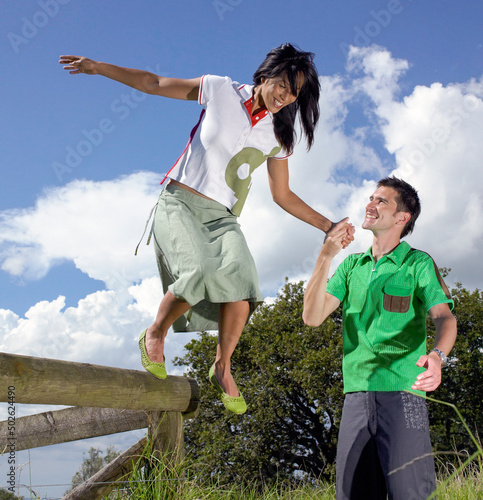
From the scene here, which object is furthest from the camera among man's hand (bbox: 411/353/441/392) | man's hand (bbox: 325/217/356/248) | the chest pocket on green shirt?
man's hand (bbox: 325/217/356/248)

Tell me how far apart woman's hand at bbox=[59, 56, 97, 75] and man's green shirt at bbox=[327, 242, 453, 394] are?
1800 millimetres

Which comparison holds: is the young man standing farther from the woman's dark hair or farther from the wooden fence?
the wooden fence

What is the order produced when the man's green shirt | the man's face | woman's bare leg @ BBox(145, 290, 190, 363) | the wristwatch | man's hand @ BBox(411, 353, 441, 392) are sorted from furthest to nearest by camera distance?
woman's bare leg @ BBox(145, 290, 190, 363) < the man's face < the man's green shirt < the wristwatch < man's hand @ BBox(411, 353, 441, 392)

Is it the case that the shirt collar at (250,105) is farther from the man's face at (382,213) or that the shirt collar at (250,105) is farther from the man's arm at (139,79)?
the man's face at (382,213)

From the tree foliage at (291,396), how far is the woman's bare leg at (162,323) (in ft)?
37.5

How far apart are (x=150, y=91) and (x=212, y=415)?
12956mm

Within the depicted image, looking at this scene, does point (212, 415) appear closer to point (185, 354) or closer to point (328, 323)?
point (185, 354)

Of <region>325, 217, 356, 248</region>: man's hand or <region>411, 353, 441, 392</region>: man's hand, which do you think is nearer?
<region>411, 353, 441, 392</region>: man's hand

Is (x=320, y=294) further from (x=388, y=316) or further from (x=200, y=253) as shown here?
(x=200, y=253)

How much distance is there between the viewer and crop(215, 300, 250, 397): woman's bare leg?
2990mm

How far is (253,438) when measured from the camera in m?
14.2

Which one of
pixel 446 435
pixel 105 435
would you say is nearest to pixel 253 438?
pixel 446 435

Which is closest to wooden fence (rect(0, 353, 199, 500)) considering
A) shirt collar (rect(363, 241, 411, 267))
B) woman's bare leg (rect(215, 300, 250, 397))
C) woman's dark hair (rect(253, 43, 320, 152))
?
woman's bare leg (rect(215, 300, 250, 397))

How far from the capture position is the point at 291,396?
1494cm
